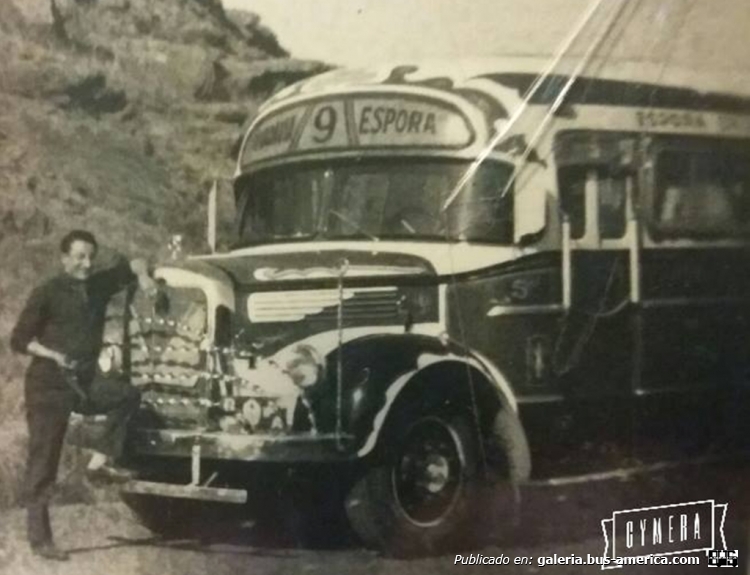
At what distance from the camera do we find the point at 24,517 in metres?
0.84

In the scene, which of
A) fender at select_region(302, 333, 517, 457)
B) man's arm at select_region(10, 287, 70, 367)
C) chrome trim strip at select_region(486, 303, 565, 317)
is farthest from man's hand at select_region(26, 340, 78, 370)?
chrome trim strip at select_region(486, 303, 565, 317)

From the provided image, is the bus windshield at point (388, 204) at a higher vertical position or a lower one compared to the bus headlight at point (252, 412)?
higher

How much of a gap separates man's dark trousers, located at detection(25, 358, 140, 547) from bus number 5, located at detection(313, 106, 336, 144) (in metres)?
0.29

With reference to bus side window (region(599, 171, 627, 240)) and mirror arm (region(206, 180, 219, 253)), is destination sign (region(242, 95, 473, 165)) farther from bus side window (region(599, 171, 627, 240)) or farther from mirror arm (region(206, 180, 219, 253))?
bus side window (region(599, 171, 627, 240))

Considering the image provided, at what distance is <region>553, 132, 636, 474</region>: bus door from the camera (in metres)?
0.86

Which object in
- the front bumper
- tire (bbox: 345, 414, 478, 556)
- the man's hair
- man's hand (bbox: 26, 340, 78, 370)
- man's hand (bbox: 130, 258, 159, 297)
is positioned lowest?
tire (bbox: 345, 414, 478, 556)

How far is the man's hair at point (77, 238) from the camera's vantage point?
0.83 m

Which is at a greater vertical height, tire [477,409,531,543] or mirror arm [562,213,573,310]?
mirror arm [562,213,573,310]

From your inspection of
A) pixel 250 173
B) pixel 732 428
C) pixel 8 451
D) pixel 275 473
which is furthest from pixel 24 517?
pixel 732 428

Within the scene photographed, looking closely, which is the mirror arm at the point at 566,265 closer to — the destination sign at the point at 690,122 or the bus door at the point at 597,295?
the bus door at the point at 597,295

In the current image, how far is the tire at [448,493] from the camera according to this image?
0.85m

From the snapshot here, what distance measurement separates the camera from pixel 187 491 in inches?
33.0

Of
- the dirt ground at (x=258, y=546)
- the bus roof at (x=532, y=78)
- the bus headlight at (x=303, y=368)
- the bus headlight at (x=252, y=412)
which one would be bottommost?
the dirt ground at (x=258, y=546)

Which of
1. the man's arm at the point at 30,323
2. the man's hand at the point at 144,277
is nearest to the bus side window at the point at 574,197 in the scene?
→ the man's hand at the point at 144,277
